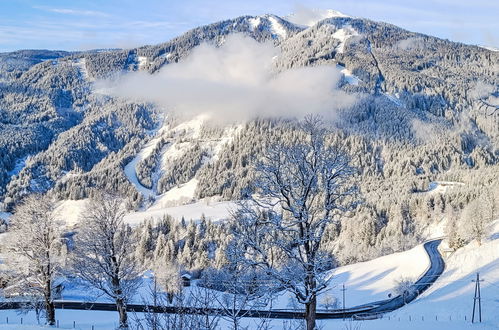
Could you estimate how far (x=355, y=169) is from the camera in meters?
16.2

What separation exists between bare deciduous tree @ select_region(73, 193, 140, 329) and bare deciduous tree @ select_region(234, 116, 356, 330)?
39.2ft

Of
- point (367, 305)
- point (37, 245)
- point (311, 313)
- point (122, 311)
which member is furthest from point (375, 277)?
point (311, 313)

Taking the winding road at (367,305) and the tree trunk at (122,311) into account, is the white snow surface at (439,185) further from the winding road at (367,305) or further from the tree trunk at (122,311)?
the tree trunk at (122,311)

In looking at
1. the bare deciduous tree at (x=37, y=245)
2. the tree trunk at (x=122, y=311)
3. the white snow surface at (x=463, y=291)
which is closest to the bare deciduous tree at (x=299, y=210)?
the tree trunk at (x=122, y=311)

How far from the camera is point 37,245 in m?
26.7

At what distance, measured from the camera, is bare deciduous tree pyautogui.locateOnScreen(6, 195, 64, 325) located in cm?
2673

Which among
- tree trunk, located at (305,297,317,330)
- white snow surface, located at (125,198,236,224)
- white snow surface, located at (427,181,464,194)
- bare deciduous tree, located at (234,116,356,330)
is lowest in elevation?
white snow surface, located at (125,198,236,224)

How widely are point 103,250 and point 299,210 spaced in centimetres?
1394

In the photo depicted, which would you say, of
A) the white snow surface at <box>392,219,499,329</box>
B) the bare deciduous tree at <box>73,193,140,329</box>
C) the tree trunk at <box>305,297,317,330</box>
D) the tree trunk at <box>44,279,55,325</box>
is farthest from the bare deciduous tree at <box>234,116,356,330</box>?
the white snow surface at <box>392,219,499,329</box>

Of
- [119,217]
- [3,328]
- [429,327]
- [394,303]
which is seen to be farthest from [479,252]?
[3,328]

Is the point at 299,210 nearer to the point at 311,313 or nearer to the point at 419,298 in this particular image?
the point at 311,313

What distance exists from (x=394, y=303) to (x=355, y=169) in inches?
1993

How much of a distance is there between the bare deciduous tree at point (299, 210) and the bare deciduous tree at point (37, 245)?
637 inches

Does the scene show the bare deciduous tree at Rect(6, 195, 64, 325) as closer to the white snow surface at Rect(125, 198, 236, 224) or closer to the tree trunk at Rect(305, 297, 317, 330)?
the tree trunk at Rect(305, 297, 317, 330)
